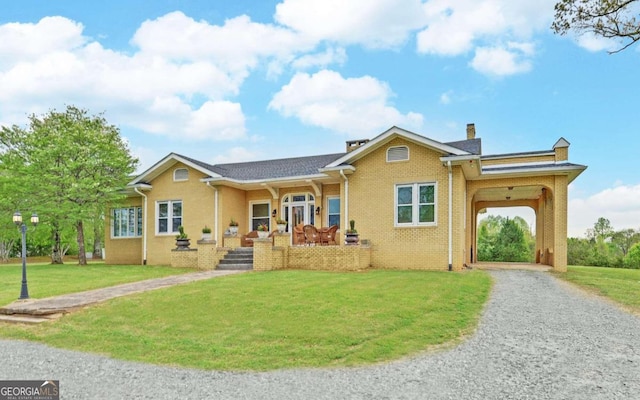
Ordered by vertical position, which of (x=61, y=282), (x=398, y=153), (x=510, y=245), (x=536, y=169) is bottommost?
(x=61, y=282)

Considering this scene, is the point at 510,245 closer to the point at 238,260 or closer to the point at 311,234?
the point at 311,234

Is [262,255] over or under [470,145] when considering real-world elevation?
under

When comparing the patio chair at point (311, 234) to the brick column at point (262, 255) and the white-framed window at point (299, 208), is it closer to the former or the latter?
the brick column at point (262, 255)

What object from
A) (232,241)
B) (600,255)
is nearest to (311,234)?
(232,241)

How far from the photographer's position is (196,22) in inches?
657

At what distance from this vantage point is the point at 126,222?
21.5 metres

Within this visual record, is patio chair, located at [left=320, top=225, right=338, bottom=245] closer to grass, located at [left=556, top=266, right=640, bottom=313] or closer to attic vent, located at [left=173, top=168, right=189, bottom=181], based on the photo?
attic vent, located at [left=173, top=168, right=189, bottom=181]

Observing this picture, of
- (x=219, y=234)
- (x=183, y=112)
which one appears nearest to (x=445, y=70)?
(x=219, y=234)

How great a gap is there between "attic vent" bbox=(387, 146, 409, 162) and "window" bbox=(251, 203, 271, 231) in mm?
6837

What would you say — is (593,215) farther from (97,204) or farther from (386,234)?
(97,204)

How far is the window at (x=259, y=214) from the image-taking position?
65.1 feet

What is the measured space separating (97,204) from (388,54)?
15984 millimetres

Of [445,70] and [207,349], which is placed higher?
[445,70]

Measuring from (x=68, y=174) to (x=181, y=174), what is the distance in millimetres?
5932
